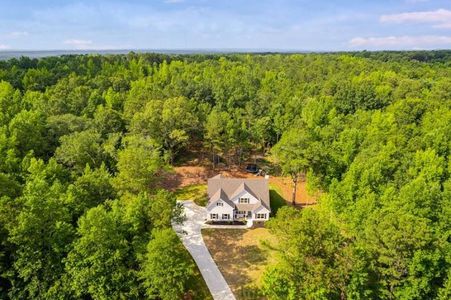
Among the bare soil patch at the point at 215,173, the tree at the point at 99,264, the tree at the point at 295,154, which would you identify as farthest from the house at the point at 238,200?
the tree at the point at 99,264

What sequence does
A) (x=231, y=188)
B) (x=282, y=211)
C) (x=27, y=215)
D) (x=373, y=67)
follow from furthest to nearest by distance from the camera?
1. (x=373, y=67)
2. (x=231, y=188)
3. (x=282, y=211)
4. (x=27, y=215)

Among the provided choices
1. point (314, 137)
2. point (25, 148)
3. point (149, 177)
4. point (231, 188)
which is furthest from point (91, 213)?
point (314, 137)

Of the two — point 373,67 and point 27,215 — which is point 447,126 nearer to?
point 27,215

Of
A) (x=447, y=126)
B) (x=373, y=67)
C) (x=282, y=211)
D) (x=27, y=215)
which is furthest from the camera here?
(x=373, y=67)

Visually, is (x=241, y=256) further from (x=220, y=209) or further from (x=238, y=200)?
(x=238, y=200)

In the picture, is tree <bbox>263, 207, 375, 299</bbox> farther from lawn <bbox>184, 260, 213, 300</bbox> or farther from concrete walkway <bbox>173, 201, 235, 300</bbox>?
lawn <bbox>184, 260, 213, 300</bbox>

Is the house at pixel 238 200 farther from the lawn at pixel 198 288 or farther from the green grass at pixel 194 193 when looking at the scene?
the lawn at pixel 198 288
